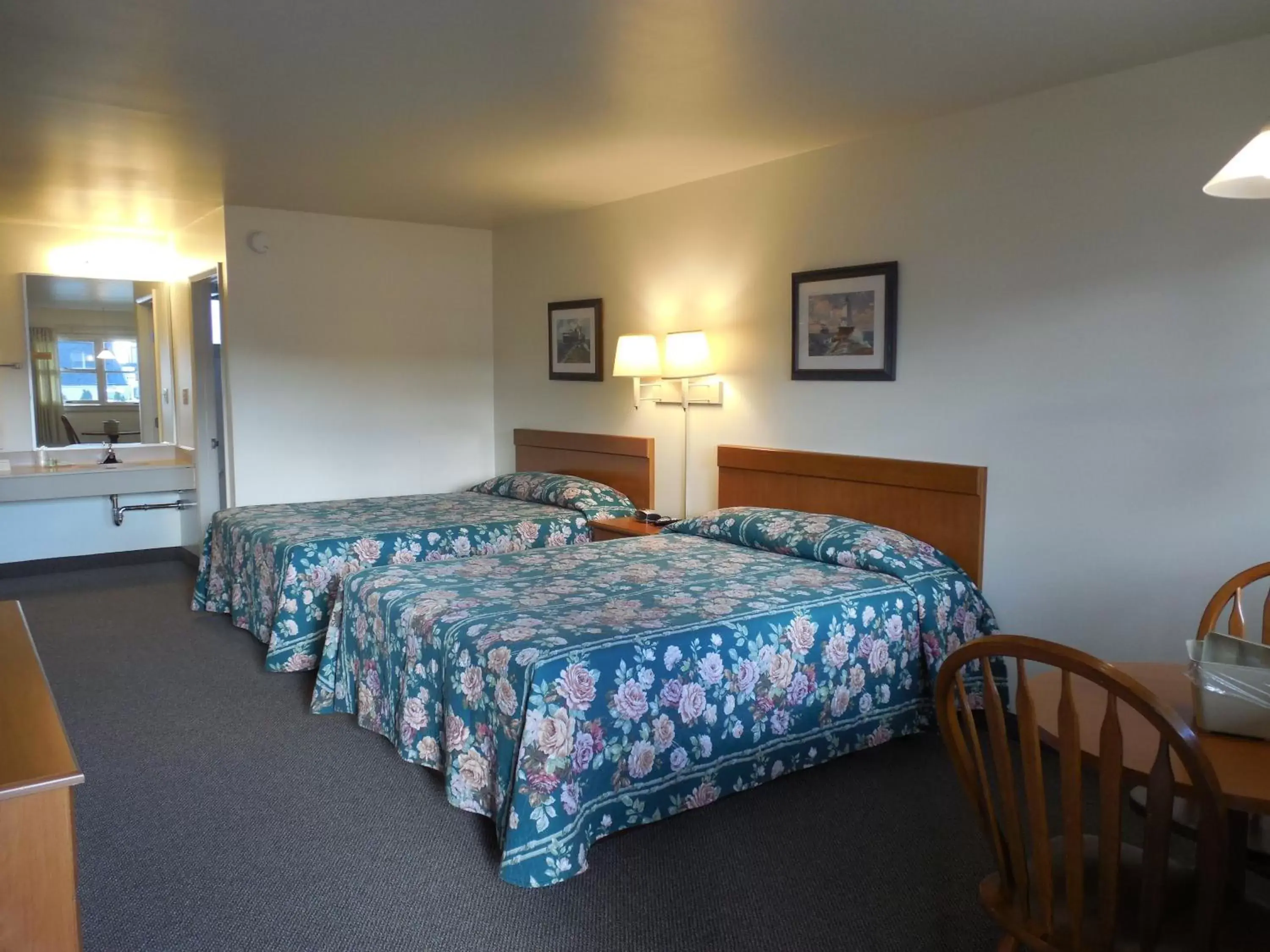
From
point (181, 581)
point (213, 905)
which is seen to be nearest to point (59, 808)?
point (213, 905)

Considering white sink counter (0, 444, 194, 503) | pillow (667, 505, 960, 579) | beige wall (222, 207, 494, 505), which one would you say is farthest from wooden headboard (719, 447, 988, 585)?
white sink counter (0, 444, 194, 503)

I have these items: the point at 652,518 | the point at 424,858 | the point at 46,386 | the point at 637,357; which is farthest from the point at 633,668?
the point at 46,386

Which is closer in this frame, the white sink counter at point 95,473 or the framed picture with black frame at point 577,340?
the framed picture with black frame at point 577,340

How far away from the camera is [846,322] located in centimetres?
362

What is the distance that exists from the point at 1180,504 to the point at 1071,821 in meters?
1.81

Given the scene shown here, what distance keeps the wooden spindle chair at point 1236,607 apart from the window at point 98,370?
19.9ft

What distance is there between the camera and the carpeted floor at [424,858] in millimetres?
2014

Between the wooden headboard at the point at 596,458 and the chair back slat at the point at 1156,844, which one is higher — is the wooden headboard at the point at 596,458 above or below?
above

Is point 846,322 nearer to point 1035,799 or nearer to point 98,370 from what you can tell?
point 1035,799

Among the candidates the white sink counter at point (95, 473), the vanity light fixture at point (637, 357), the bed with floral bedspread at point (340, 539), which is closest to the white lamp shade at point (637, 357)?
the vanity light fixture at point (637, 357)

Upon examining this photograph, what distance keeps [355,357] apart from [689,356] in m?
2.30

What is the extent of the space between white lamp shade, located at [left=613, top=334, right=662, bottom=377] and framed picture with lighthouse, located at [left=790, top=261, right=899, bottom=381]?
2.64 ft

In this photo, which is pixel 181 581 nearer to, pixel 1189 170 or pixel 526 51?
pixel 526 51

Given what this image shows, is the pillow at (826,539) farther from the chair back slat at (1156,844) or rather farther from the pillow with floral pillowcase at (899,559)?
the chair back slat at (1156,844)
